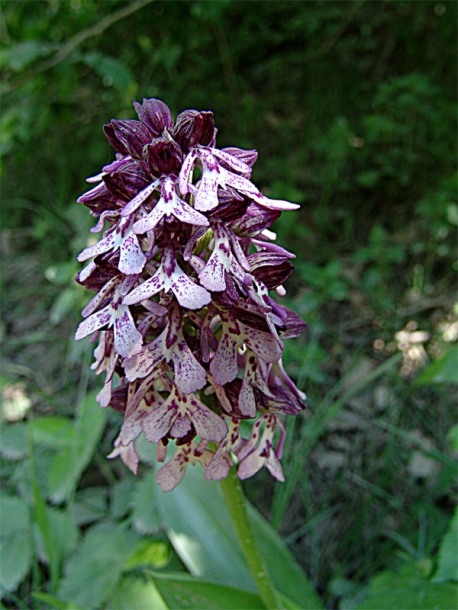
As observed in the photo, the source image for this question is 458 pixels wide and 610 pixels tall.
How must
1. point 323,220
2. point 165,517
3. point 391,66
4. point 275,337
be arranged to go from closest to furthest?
point 275,337
point 165,517
point 323,220
point 391,66

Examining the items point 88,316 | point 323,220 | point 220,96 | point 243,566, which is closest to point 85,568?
point 243,566

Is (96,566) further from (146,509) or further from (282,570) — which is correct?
(282,570)

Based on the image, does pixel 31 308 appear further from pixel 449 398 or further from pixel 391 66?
pixel 391 66

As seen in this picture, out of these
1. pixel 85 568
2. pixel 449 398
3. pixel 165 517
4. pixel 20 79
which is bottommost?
pixel 449 398

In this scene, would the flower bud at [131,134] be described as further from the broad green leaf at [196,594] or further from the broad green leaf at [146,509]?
the broad green leaf at [146,509]

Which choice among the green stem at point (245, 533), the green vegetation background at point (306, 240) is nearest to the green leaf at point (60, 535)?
the green vegetation background at point (306, 240)

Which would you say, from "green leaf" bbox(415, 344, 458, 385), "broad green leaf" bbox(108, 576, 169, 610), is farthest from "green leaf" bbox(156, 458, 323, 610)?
"green leaf" bbox(415, 344, 458, 385)
